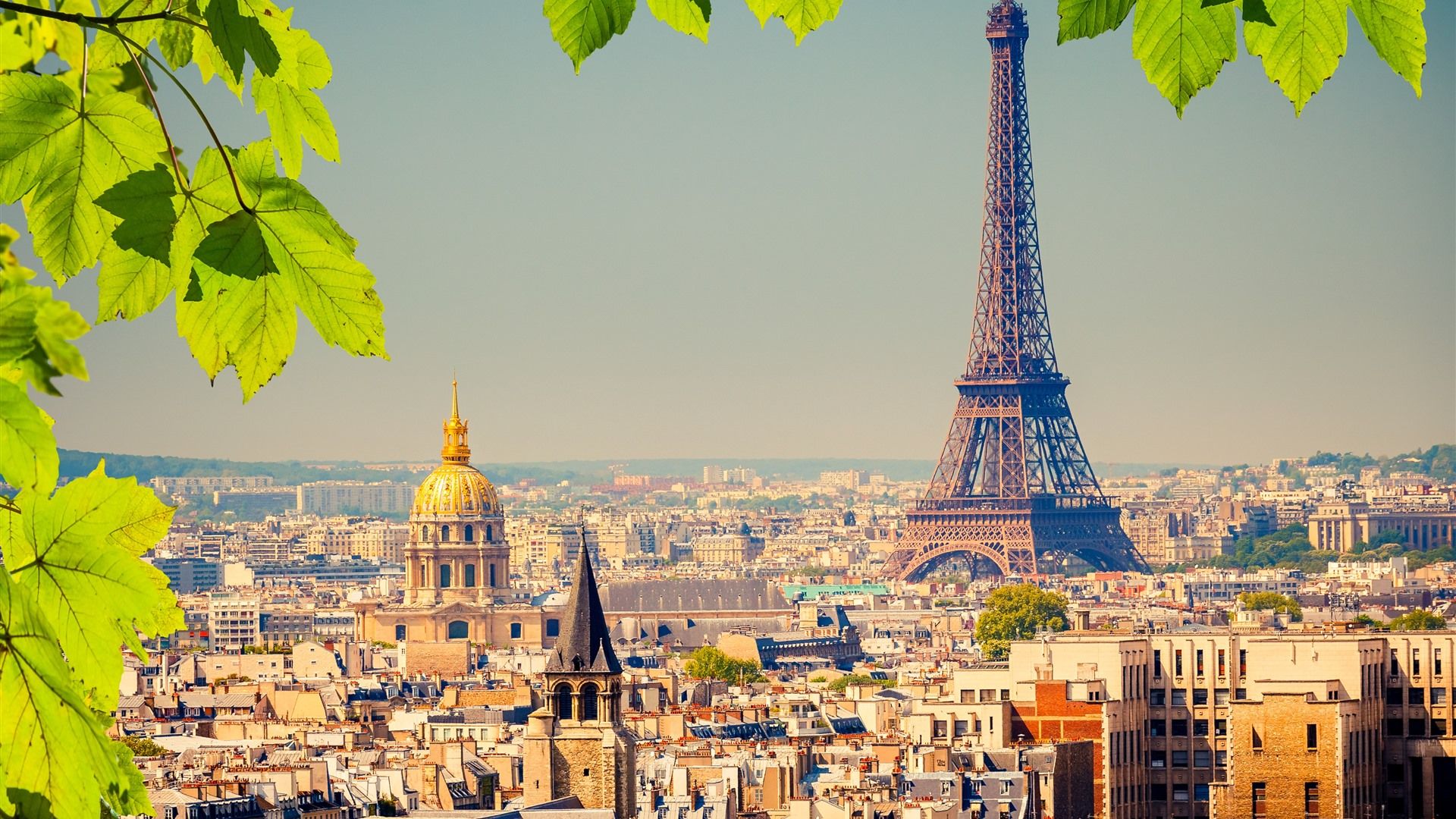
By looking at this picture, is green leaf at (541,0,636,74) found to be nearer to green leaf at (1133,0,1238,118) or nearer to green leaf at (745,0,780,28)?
green leaf at (745,0,780,28)

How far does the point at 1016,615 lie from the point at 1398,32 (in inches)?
4877

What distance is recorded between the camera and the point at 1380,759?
52.7 metres

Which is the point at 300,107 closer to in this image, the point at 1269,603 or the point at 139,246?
the point at 139,246

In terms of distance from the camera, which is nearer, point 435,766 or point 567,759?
point 567,759

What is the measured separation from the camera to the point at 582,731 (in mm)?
61531

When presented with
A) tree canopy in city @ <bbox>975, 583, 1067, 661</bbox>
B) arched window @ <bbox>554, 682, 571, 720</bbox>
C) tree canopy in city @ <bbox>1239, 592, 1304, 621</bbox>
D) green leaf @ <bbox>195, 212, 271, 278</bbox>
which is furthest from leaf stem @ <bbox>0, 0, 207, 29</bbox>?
tree canopy in city @ <bbox>975, 583, 1067, 661</bbox>

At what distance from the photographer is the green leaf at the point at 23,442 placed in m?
2.75

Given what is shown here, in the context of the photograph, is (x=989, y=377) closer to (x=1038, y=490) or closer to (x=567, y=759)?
(x=1038, y=490)

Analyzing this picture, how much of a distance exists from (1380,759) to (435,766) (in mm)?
23912

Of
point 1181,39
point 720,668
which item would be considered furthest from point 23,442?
point 720,668

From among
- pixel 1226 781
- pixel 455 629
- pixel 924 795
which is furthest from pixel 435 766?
pixel 455 629

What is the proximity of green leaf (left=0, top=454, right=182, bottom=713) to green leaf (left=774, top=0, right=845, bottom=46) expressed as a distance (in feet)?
3.04

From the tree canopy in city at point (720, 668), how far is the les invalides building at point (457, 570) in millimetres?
15305

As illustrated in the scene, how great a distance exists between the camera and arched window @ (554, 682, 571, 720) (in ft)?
206
